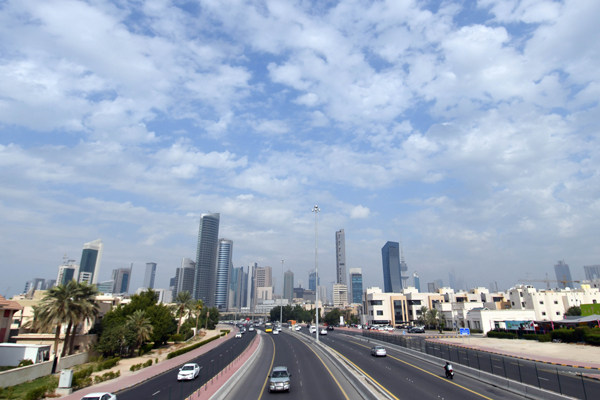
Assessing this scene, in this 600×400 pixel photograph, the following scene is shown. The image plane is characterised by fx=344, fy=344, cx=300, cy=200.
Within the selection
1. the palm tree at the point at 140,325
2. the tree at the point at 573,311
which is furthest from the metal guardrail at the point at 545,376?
the tree at the point at 573,311

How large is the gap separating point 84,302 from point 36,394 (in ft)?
66.9

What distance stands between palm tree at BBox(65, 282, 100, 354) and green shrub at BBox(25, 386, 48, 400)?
19.0 metres

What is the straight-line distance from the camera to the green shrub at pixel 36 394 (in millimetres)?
25562

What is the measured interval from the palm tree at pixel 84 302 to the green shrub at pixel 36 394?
19.0m

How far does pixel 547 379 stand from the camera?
2748 cm

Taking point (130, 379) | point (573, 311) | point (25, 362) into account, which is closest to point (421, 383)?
point (130, 379)

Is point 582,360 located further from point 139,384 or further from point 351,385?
point 139,384

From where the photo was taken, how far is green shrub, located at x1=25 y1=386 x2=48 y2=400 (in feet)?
83.9

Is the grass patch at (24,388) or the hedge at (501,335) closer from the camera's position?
the grass patch at (24,388)

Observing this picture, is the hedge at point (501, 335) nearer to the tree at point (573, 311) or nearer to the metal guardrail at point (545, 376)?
the tree at point (573, 311)

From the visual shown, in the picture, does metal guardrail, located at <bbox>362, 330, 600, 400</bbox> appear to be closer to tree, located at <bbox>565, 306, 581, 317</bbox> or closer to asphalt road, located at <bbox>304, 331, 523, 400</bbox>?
asphalt road, located at <bbox>304, 331, 523, 400</bbox>

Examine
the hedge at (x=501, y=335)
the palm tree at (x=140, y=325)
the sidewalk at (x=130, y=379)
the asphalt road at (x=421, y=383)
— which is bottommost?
the sidewalk at (x=130, y=379)

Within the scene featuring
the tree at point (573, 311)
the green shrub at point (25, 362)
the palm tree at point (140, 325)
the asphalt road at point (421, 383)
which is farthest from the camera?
the tree at point (573, 311)

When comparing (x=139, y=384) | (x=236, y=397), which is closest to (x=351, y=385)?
(x=236, y=397)
